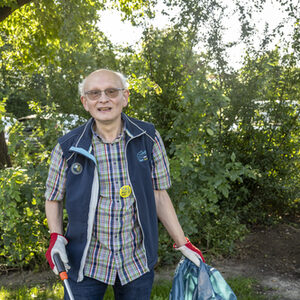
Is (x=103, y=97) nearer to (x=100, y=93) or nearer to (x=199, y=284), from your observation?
(x=100, y=93)

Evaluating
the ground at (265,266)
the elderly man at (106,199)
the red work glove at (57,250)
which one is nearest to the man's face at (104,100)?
the elderly man at (106,199)

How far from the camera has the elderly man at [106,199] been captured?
1909 mm

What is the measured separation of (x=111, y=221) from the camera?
6.31ft

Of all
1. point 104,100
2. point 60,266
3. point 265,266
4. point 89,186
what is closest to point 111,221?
point 89,186

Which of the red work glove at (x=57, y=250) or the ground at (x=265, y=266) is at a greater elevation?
the red work glove at (x=57, y=250)

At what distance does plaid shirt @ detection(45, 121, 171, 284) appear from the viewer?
193 cm

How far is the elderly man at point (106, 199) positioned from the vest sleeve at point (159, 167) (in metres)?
0.01

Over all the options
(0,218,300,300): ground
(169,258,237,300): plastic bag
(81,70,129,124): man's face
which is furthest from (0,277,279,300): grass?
(81,70,129,124): man's face

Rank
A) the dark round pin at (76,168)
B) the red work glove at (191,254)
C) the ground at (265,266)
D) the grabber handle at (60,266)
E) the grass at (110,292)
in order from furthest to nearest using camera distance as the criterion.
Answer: the ground at (265,266) → the grass at (110,292) → the red work glove at (191,254) → the dark round pin at (76,168) → the grabber handle at (60,266)

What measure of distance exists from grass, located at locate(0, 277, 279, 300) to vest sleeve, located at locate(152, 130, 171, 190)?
1.71 metres

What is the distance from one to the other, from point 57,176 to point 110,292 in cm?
201

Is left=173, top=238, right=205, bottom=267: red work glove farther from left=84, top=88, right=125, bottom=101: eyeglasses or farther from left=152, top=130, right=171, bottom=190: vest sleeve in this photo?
left=84, top=88, right=125, bottom=101: eyeglasses

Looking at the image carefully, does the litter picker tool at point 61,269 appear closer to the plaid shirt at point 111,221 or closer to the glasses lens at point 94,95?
the plaid shirt at point 111,221

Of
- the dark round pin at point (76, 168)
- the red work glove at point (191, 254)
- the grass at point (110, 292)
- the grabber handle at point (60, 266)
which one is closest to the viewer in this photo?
the grabber handle at point (60, 266)
